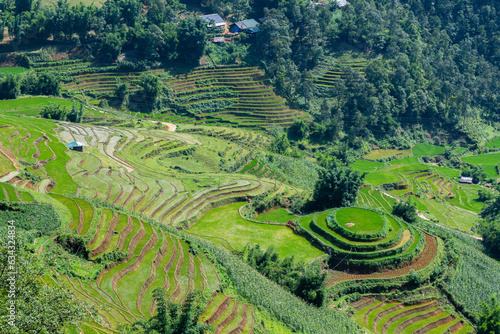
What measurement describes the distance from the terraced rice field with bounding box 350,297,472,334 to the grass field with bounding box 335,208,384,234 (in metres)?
7.18

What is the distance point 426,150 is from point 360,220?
6483 centimetres

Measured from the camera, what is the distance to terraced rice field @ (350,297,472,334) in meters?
40.7

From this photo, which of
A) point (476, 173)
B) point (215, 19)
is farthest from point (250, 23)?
point (476, 173)

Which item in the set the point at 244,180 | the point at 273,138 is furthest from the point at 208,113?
the point at 244,180

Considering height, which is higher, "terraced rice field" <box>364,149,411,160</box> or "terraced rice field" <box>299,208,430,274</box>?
"terraced rice field" <box>299,208,430,274</box>

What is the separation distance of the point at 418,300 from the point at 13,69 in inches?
3016

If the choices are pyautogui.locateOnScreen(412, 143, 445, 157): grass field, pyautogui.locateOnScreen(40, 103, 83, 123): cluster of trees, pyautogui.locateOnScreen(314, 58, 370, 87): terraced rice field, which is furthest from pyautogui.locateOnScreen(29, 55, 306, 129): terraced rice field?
pyautogui.locateOnScreen(412, 143, 445, 157): grass field

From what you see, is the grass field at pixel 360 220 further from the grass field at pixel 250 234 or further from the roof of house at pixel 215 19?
the roof of house at pixel 215 19

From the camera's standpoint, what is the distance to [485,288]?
47.1 m

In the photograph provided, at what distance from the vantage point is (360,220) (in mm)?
49156

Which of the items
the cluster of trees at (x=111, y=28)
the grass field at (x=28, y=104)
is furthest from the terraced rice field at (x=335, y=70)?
the grass field at (x=28, y=104)

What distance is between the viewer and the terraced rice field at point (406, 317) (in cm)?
4066

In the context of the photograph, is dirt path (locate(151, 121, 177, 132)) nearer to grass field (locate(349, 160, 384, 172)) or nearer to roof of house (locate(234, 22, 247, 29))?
grass field (locate(349, 160, 384, 172))

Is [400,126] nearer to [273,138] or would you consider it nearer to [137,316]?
[273,138]
